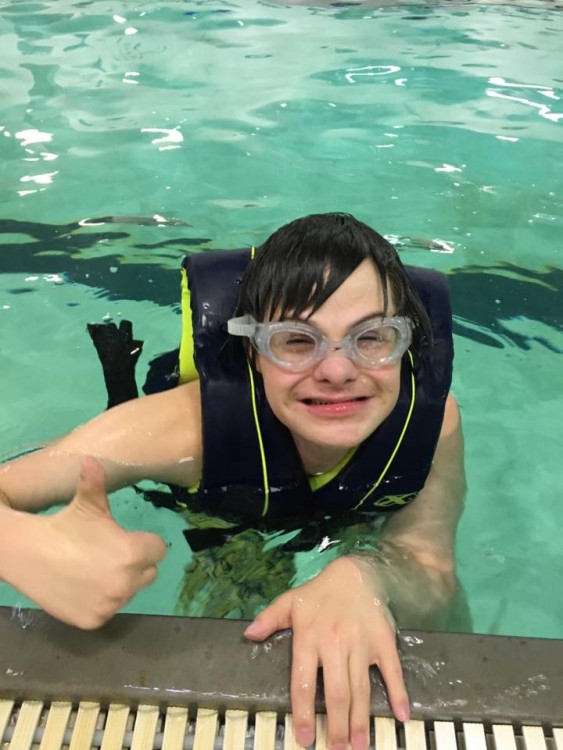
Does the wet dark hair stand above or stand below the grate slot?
above

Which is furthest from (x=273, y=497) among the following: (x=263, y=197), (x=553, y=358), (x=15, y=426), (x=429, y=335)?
(x=263, y=197)

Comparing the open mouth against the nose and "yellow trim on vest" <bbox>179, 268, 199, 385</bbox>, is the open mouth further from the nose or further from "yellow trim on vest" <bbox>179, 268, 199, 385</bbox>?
"yellow trim on vest" <bbox>179, 268, 199, 385</bbox>

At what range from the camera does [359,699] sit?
1.62 metres

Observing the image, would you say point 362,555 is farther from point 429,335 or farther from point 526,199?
point 526,199

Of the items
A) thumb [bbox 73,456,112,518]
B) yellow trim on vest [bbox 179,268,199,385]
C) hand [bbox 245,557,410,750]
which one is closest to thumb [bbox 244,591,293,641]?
hand [bbox 245,557,410,750]

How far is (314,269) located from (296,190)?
381 centimetres

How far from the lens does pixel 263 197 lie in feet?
18.8

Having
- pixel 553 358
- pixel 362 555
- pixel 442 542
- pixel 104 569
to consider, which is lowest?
pixel 553 358

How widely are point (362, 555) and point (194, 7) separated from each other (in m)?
10.4

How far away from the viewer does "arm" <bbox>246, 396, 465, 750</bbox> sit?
1604 mm

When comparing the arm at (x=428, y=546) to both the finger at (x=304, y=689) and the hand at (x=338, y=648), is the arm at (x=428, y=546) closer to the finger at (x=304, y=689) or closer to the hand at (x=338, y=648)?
the hand at (x=338, y=648)

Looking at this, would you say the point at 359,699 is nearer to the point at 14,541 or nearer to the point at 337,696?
the point at 337,696

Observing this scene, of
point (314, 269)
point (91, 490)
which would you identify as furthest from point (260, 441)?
point (91, 490)

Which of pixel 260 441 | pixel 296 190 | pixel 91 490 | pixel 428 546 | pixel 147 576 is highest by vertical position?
pixel 91 490
